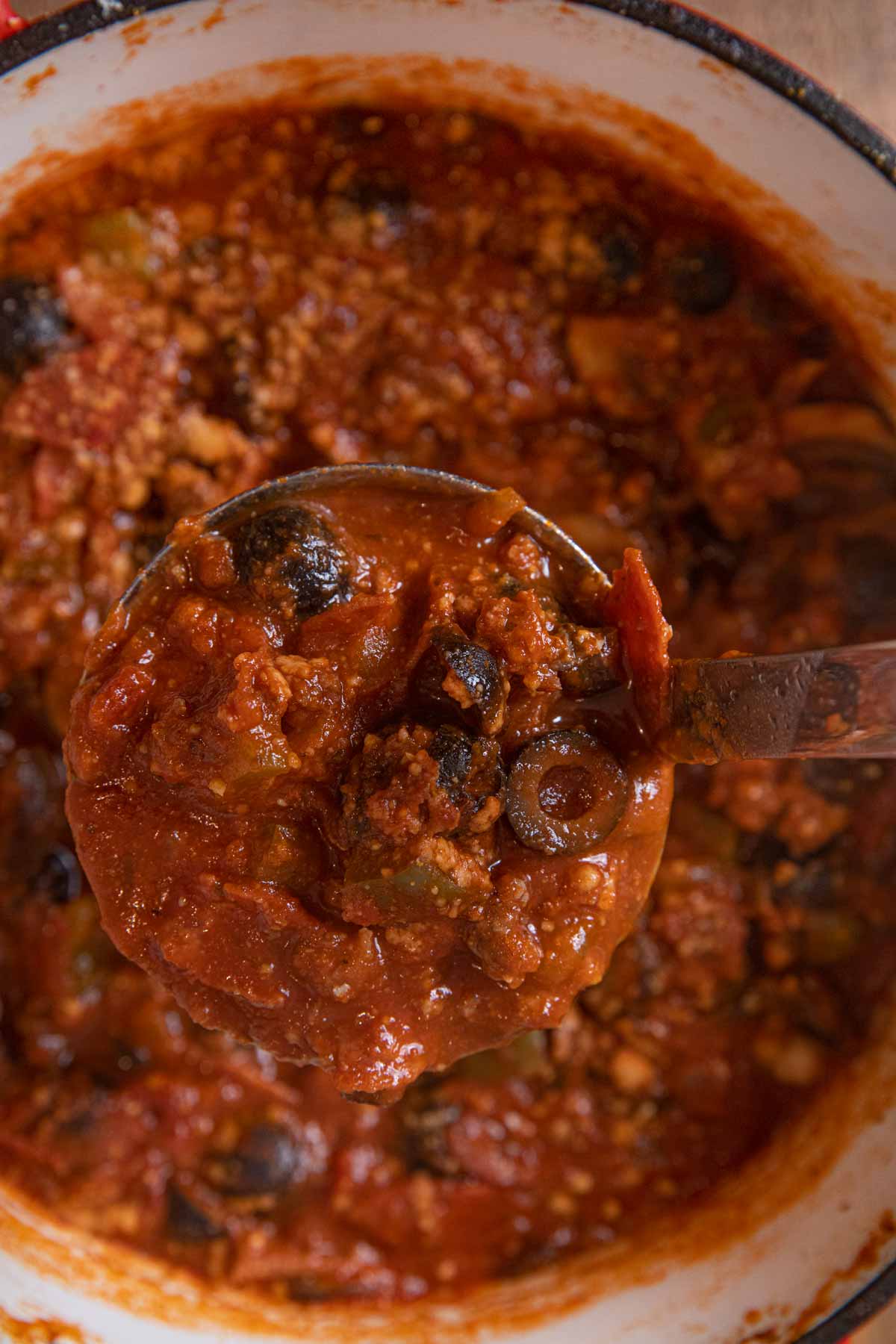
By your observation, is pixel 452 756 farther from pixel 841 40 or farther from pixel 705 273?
pixel 841 40

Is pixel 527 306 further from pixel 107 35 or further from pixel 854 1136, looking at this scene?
pixel 854 1136

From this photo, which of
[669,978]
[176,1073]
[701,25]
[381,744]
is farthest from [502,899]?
[701,25]

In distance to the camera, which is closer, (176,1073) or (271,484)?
(271,484)

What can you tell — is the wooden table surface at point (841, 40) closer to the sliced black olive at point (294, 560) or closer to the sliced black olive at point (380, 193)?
the sliced black olive at point (380, 193)

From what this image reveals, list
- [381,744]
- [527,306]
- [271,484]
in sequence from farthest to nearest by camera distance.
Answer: [527,306]
[271,484]
[381,744]

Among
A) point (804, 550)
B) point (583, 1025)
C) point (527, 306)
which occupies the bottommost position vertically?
point (583, 1025)

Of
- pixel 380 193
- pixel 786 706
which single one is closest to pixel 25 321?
pixel 380 193

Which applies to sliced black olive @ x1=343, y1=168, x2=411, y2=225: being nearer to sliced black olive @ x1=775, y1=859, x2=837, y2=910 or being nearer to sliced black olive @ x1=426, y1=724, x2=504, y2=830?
sliced black olive @ x1=426, y1=724, x2=504, y2=830
